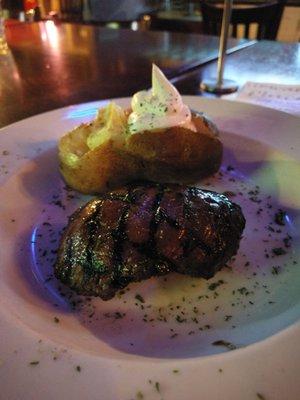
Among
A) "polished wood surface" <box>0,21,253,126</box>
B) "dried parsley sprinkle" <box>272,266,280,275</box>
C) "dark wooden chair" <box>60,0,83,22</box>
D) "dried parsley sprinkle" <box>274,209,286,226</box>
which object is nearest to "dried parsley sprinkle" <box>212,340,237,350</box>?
"dried parsley sprinkle" <box>272,266,280,275</box>

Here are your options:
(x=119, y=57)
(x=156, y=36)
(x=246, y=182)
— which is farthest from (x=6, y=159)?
(x=156, y=36)

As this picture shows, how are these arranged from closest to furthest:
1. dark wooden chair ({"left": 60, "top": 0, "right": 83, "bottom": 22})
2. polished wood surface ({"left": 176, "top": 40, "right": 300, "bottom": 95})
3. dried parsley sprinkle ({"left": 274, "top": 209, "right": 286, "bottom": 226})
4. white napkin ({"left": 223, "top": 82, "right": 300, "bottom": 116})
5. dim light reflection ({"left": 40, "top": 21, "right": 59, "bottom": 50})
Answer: dried parsley sprinkle ({"left": 274, "top": 209, "right": 286, "bottom": 226})
white napkin ({"left": 223, "top": 82, "right": 300, "bottom": 116})
polished wood surface ({"left": 176, "top": 40, "right": 300, "bottom": 95})
dim light reflection ({"left": 40, "top": 21, "right": 59, "bottom": 50})
dark wooden chair ({"left": 60, "top": 0, "right": 83, "bottom": 22})

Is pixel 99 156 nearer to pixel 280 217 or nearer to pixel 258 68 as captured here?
pixel 280 217

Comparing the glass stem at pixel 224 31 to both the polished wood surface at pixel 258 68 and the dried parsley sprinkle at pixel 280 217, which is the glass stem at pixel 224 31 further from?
the dried parsley sprinkle at pixel 280 217

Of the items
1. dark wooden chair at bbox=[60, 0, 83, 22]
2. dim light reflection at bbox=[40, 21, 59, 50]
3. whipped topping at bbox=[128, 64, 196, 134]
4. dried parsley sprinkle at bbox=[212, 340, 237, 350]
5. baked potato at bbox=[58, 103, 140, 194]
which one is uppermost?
whipped topping at bbox=[128, 64, 196, 134]

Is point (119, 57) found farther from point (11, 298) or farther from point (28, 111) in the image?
point (11, 298)

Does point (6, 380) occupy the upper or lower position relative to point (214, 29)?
upper

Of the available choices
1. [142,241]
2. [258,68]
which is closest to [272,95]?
[258,68]

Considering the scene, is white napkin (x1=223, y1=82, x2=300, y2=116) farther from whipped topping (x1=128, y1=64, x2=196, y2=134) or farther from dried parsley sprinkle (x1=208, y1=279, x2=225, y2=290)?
dried parsley sprinkle (x1=208, y1=279, x2=225, y2=290)
